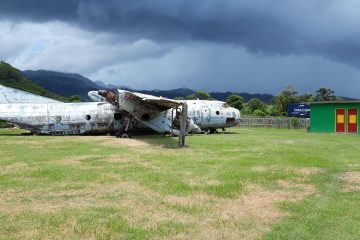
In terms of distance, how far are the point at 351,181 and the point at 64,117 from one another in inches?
831

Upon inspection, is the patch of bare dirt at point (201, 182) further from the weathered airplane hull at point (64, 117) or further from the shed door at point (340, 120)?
the shed door at point (340, 120)

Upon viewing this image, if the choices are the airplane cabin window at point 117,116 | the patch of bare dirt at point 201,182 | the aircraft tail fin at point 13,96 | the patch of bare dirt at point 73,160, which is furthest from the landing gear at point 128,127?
the patch of bare dirt at point 201,182

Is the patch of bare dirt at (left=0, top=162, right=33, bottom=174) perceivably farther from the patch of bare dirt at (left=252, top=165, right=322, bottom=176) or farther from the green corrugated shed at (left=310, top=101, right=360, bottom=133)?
the green corrugated shed at (left=310, top=101, right=360, bottom=133)

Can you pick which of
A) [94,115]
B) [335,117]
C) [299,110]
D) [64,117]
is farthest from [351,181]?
[299,110]

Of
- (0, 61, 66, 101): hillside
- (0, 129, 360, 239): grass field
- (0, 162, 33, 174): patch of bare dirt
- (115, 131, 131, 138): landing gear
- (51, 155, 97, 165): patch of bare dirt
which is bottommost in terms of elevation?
(0, 129, 360, 239): grass field

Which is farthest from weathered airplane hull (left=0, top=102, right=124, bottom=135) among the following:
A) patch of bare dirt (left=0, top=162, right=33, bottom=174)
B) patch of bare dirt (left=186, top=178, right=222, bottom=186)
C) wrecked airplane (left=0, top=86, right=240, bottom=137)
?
patch of bare dirt (left=186, top=178, right=222, bottom=186)

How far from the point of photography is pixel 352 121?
39.6 meters

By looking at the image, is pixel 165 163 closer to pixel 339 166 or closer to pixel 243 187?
pixel 243 187

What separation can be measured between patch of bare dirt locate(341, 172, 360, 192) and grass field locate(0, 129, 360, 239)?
0.09 feet

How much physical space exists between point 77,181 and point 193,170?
4076mm

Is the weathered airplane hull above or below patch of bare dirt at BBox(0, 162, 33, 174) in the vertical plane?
above

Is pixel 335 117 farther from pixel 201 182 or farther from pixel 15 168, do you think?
pixel 15 168

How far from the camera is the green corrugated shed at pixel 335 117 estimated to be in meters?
39.5

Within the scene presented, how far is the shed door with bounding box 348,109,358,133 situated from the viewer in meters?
39.4
